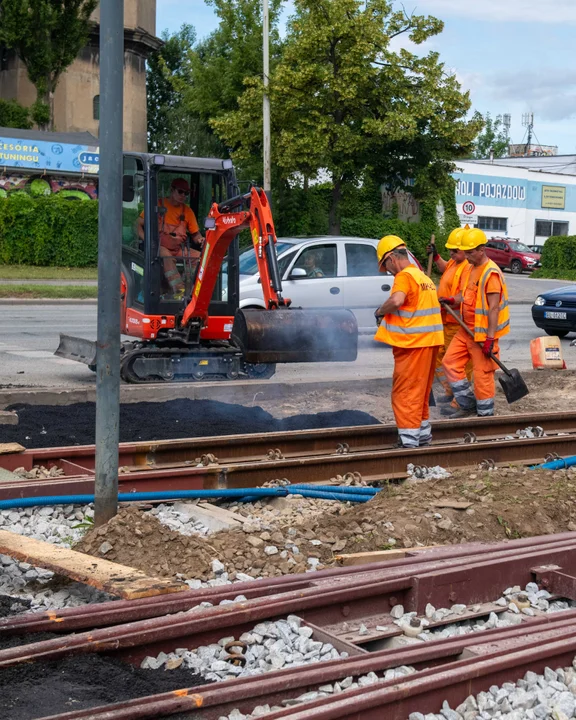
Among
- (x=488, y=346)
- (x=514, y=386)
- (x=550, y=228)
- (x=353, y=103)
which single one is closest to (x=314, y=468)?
(x=488, y=346)

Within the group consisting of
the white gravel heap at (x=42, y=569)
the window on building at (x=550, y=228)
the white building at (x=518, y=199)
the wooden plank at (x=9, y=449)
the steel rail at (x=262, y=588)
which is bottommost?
the white gravel heap at (x=42, y=569)

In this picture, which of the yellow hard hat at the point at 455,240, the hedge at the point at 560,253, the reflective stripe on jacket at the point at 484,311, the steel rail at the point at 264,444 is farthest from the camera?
the hedge at the point at 560,253

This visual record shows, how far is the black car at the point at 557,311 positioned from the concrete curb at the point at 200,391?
850 centimetres

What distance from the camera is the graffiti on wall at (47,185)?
34.0 m

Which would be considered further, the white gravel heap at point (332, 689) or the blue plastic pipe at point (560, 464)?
the blue plastic pipe at point (560, 464)

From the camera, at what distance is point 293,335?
11195 mm

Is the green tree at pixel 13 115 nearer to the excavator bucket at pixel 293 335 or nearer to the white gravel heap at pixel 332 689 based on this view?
the excavator bucket at pixel 293 335

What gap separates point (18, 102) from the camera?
40375 mm

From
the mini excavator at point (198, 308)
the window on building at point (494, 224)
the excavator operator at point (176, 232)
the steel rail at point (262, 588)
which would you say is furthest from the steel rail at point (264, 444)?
the window on building at point (494, 224)

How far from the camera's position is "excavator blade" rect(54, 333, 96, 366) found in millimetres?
12347

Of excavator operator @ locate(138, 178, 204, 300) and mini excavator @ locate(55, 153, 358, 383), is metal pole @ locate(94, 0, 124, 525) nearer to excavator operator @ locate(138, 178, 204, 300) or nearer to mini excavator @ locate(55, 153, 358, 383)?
mini excavator @ locate(55, 153, 358, 383)

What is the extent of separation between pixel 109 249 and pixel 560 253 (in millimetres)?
44325

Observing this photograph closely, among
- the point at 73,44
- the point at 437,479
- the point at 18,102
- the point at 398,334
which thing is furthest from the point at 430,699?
the point at 18,102

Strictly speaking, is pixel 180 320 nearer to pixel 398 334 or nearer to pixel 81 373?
pixel 81 373
